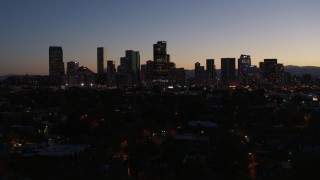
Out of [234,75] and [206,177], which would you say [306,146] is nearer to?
[206,177]

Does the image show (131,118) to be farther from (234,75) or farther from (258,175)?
(234,75)

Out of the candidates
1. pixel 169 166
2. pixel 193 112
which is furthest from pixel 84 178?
pixel 193 112

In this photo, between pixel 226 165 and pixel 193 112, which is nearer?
pixel 226 165

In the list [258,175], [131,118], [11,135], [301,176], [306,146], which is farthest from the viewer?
[131,118]

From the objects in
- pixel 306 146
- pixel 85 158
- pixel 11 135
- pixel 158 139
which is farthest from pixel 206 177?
pixel 11 135

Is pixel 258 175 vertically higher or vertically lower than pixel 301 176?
lower

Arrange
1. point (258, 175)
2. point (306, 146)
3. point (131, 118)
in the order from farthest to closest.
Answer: point (131, 118) < point (306, 146) < point (258, 175)
